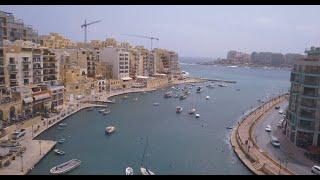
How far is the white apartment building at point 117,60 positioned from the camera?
2258cm

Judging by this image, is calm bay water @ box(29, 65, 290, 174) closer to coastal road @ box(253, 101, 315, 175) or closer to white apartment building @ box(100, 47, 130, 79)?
coastal road @ box(253, 101, 315, 175)

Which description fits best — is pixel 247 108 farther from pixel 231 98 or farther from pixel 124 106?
pixel 124 106

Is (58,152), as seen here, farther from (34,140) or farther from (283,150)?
(283,150)

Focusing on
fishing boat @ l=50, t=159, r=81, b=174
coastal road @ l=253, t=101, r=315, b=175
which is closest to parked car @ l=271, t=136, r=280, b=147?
coastal road @ l=253, t=101, r=315, b=175

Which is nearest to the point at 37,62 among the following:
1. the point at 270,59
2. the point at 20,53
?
the point at 20,53

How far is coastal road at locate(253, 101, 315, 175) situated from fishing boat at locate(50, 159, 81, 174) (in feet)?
14.9

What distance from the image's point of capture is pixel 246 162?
8.21 metres

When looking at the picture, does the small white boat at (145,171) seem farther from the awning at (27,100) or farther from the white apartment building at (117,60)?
the white apartment building at (117,60)

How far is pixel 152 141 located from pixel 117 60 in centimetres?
1284

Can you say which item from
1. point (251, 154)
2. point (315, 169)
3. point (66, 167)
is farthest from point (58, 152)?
point (315, 169)

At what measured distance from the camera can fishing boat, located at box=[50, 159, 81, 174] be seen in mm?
7611

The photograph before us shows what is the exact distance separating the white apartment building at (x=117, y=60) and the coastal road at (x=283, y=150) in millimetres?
12144

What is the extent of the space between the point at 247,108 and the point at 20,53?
10.6m

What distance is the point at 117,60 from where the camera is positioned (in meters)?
22.6
